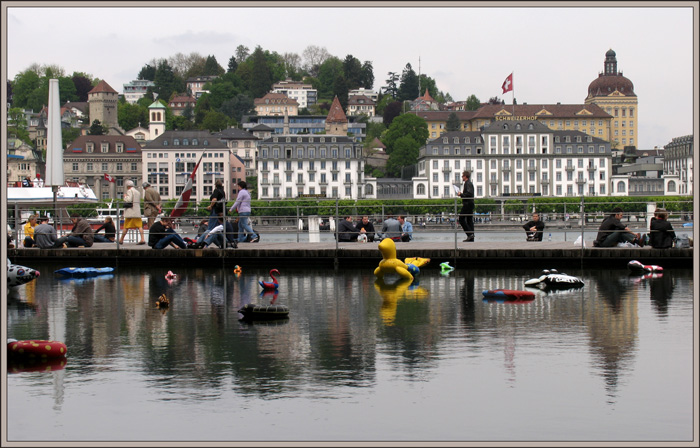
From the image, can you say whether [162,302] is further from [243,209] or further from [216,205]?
[243,209]

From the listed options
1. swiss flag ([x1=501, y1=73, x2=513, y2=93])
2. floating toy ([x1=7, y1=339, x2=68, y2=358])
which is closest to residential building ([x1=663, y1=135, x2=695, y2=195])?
swiss flag ([x1=501, y1=73, x2=513, y2=93])

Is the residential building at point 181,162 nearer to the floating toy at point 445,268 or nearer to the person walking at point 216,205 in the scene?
the person walking at point 216,205

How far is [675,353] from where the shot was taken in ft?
30.5

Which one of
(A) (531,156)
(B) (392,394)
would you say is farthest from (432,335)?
(A) (531,156)

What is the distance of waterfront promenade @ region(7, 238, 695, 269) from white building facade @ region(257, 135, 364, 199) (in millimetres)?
123703

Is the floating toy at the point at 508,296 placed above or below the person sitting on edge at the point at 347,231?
below

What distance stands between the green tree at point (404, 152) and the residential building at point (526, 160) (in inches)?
454

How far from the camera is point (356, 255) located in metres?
19.7

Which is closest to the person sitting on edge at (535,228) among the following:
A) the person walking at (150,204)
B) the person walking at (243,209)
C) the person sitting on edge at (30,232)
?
the person walking at (243,209)

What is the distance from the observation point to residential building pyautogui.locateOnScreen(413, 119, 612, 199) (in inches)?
5827

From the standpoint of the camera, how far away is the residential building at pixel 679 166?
150250 millimetres

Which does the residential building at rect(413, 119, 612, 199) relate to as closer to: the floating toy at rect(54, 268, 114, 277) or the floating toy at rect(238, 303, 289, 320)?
the floating toy at rect(54, 268, 114, 277)

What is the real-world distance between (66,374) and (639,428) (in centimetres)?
503

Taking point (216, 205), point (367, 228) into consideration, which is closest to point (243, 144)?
point (367, 228)
